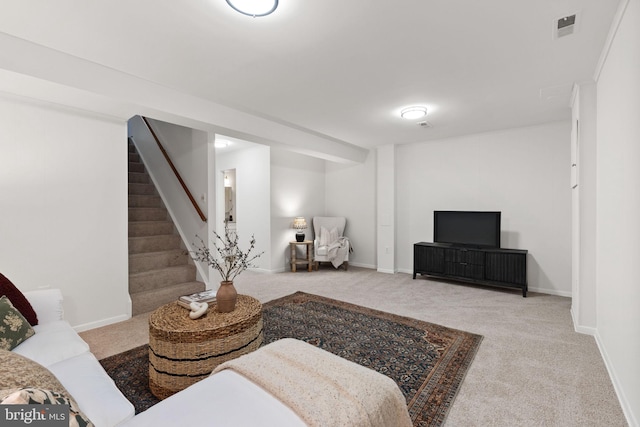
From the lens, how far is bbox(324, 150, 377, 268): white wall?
6.25 meters

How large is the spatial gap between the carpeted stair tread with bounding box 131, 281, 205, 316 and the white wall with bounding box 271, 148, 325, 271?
6.31ft

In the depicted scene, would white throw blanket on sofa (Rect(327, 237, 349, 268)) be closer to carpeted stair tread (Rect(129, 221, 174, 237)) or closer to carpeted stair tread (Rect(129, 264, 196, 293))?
carpeted stair tread (Rect(129, 264, 196, 293))

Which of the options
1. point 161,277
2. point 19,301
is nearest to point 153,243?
point 161,277

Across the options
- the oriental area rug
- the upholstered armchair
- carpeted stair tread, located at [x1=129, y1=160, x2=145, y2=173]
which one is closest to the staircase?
carpeted stair tread, located at [x1=129, y1=160, x2=145, y2=173]

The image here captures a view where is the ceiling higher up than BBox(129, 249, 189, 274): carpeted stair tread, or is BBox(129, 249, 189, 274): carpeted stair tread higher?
the ceiling

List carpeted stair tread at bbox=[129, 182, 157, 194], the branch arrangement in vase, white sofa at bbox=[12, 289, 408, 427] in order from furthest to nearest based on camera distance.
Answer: carpeted stair tread at bbox=[129, 182, 157, 194] → the branch arrangement in vase → white sofa at bbox=[12, 289, 408, 427]

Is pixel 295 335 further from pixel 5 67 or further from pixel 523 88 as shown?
pixel 523 88

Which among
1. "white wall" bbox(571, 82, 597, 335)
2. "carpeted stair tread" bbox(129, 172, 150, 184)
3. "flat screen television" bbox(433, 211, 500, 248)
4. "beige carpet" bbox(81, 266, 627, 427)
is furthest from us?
"carpeted stair tread" bbox(129, 172, 150, 184)

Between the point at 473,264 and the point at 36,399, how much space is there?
4.87 metres

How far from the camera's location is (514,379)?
2.15m

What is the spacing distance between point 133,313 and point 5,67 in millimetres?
2569

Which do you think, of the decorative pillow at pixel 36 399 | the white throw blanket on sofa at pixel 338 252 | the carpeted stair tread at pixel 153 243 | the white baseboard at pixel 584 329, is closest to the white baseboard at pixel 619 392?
the white baseboard at pixel 584 329

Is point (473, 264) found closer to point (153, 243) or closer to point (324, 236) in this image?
point (324, 236)

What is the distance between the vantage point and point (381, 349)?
2609 millimetres
